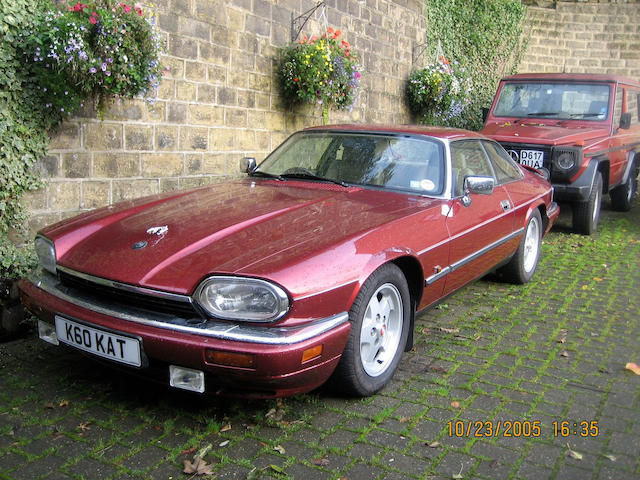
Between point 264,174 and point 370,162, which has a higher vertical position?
point 370,162

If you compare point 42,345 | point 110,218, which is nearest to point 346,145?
point 110,218

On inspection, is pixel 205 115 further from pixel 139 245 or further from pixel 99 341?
pixel 99 341

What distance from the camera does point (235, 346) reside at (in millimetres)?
2424

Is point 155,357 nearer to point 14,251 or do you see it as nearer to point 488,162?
point 14,251

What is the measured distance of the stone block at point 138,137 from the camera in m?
5.66

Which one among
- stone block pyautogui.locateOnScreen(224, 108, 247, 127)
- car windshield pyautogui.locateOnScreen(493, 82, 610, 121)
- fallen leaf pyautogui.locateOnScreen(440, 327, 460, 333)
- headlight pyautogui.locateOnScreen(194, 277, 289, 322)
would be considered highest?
car windshield pyautogui.locateOnScreen(493, 82, 610, 121)

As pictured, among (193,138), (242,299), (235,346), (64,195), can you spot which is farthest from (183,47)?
(235,346)

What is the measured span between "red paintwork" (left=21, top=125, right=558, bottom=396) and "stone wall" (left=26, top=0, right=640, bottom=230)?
68.0 inches

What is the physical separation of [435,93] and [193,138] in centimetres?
584

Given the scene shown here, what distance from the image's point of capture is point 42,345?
146 inches

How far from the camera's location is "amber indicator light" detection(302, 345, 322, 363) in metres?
2.51

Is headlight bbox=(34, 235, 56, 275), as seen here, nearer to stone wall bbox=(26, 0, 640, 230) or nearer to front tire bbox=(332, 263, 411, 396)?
front tire bbox=(332, 263, 411, 396)

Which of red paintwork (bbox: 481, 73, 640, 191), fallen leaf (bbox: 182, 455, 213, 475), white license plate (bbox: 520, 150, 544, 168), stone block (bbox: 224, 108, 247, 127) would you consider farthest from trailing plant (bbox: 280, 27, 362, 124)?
fallen leaf (bbox: 182, 455, 213, 475)

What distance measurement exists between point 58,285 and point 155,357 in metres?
0.84
